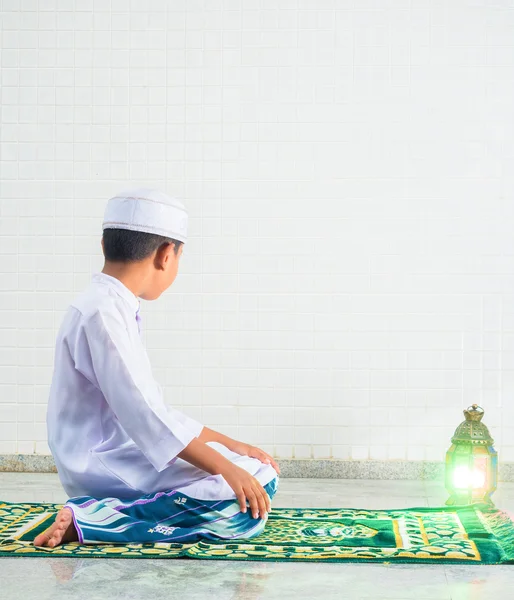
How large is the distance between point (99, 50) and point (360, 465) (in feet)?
7.47

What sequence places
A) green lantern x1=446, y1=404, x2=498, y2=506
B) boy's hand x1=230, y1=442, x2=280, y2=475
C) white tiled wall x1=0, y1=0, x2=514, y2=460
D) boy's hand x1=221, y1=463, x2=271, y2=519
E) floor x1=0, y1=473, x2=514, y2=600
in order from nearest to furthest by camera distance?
floor x1=0, y1=473, x2=514, y2=600 < boy's hand x1=221, y1=463, x2=271, y2=519 < boy's hand x1=230, y1=442, x2=280, y2=475 < green lantern x1=446, y1=404, x2=498, y2=506 < white tiled wall x1=0, y1=0, x2=514, y2=460

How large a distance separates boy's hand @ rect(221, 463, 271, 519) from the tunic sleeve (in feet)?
0.51

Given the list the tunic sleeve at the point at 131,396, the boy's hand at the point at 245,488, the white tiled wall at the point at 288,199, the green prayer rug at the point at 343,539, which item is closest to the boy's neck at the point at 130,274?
the tunic sleeve at the point at 131,396

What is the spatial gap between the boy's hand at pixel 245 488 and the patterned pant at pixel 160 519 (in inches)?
1.7

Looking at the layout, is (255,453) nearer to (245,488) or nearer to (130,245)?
(245,488)

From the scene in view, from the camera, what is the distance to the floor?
231 cm

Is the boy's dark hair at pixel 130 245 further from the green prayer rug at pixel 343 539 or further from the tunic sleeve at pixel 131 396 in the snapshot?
the green prayer rug at pixel 343 539

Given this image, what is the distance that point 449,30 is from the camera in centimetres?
436

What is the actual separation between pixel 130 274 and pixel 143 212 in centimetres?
20

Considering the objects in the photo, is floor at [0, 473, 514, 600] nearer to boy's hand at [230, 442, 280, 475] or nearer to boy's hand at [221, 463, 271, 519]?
boy's hand at [221, 463, 271, 519]

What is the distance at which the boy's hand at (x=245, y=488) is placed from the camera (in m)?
2.78

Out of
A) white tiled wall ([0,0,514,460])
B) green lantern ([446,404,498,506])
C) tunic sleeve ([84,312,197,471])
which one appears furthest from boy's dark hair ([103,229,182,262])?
green lantern ([446,404,498,506])

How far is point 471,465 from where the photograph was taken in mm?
3723

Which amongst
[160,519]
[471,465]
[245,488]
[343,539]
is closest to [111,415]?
[160,519]
